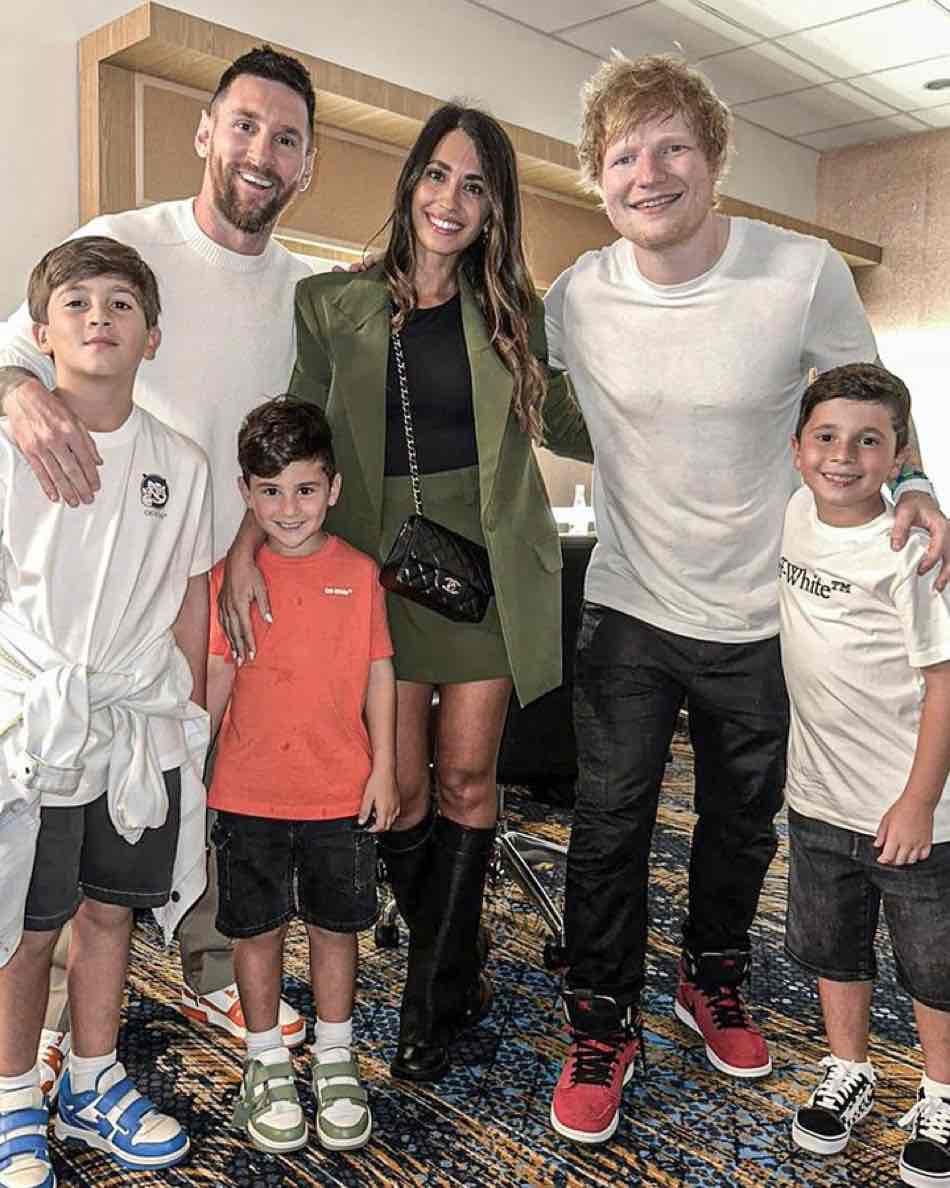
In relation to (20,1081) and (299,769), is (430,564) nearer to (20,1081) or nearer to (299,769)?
(299,769)

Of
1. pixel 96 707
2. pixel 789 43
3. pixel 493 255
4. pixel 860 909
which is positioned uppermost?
pixel 789 43

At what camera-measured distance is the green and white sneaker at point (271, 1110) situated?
5.58ft

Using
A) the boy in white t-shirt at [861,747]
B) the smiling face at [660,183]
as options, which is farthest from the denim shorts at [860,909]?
the smiling face at [660,183]

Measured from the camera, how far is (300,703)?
173 cm

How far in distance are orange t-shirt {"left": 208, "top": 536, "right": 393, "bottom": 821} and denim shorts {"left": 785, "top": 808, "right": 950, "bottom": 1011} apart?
2.24ft

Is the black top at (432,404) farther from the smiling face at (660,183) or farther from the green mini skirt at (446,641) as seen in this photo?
the smiling face at (660,183)

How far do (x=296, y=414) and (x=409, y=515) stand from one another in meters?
0.23

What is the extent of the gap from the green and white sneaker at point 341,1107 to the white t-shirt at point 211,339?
32.2 inches

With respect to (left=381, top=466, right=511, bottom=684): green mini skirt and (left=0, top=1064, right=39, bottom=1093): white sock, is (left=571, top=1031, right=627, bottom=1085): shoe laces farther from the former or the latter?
(left=0, top=1064, right=39, bottom=1093): white sock

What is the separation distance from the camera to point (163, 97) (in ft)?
10.5

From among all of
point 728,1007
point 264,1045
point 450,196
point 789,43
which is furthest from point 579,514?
point 264,1045

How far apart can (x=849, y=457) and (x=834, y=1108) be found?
976 millimetres

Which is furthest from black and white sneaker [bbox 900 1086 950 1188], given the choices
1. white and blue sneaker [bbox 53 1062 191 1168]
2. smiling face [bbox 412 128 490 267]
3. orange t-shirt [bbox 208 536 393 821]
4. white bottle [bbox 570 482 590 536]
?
white bottle [bbox 570 482 590 536]

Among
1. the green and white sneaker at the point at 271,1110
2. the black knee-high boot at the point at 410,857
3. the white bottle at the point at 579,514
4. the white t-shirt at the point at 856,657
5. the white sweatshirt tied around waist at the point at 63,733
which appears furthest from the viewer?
the white bottle at the point at 579,514
